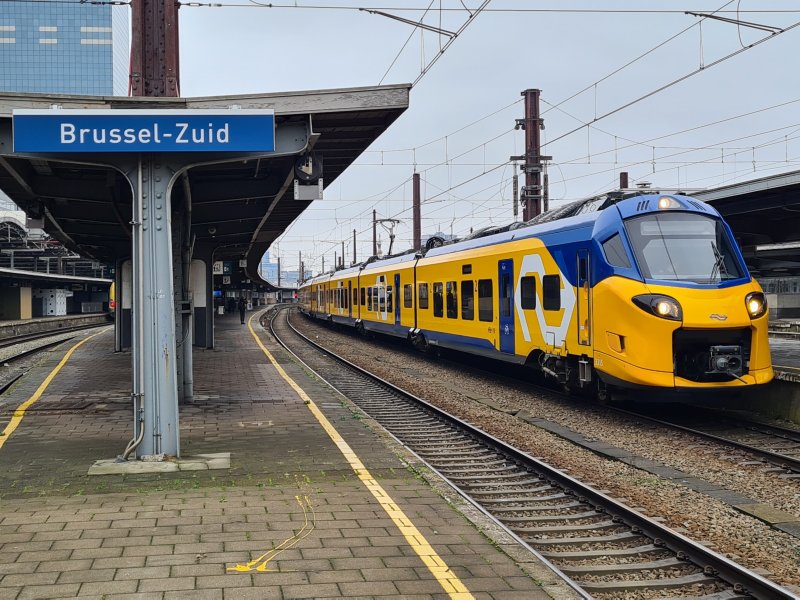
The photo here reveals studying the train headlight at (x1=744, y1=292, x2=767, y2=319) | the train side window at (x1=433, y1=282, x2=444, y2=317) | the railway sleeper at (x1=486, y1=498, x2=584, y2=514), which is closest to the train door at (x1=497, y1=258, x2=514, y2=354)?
the train side window at (x1=433, y1=282, x2=444, y2=317)

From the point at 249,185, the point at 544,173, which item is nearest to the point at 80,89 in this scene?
the point at 544,173

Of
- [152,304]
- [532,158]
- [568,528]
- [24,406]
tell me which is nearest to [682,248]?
[568,528]

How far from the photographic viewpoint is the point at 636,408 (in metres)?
11.7

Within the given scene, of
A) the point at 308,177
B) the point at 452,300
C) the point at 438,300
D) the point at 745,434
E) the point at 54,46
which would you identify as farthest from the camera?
the point at 54,46

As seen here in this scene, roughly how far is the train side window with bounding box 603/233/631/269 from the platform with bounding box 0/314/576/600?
3881mm

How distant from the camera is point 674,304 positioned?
935cm

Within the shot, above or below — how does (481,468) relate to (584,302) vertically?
below

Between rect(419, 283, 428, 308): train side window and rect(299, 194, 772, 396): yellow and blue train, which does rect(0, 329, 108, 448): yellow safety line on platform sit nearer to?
rect(299, 194, 772, 396): yellow and blue train

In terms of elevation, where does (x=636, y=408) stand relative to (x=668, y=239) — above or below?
below

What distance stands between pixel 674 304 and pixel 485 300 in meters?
5.80

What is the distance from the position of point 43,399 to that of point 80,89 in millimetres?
128148

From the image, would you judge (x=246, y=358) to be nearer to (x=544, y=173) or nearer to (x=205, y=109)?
(x=544, y=173)

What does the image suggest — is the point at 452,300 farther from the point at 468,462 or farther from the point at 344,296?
the point at 344,296

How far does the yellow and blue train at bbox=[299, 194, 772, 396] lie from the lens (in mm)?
9414
